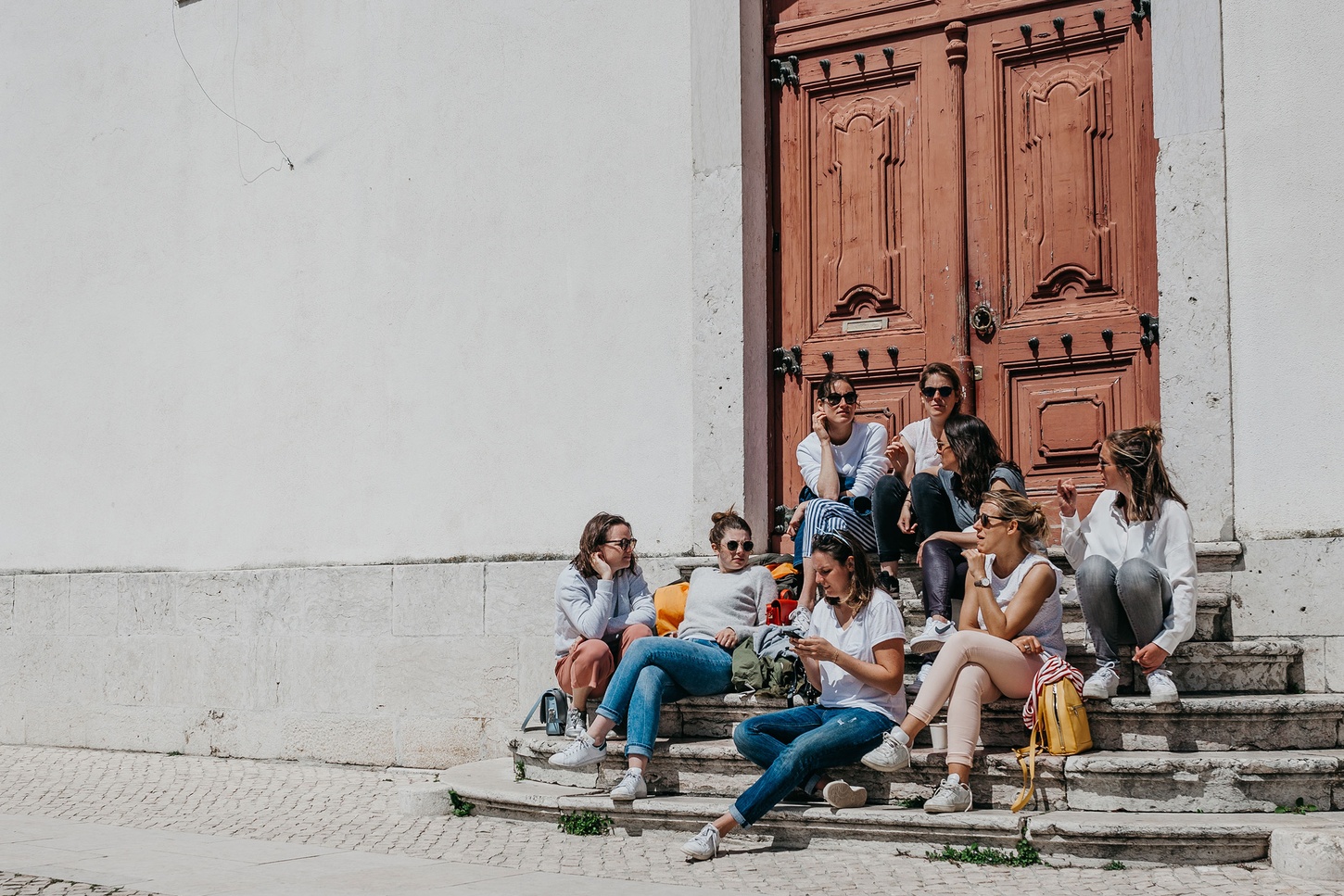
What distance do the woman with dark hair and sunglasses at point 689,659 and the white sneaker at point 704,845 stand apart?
604mm

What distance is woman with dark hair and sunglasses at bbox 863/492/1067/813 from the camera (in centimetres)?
542

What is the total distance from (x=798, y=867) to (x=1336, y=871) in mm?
1776

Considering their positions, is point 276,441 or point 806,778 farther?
point 276,441

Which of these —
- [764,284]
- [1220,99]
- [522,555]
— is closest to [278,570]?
[522,555]

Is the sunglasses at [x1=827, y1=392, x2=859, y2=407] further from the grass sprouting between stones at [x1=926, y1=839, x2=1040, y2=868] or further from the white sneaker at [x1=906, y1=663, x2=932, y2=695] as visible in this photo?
the grass sprouting between stones at [x1=926, y1=839, x2=1040, y2=868]

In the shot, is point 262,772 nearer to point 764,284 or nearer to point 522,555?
point 522,555

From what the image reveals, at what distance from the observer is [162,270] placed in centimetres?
974

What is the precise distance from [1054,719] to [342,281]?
17.6 ft

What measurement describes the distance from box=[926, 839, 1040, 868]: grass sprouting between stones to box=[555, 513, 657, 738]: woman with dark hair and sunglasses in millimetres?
1830

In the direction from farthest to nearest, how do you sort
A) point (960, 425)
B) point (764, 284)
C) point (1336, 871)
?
1. point (764, 284)
2. point (960, 425)
3. point (1336, 871)

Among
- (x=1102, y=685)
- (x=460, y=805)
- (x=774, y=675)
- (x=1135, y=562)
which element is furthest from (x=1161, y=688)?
(x=460, y=805)

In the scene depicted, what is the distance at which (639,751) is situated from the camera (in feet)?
19.5

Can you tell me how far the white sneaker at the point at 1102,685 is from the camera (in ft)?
18.0

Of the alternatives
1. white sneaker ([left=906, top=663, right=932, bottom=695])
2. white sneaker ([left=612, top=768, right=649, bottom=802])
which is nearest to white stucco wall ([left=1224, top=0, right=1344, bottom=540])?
white sneaker ([left=906, top=663, right=932, bottom=695])
